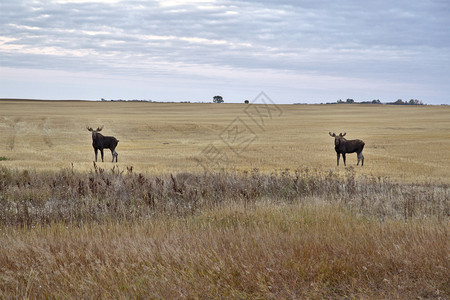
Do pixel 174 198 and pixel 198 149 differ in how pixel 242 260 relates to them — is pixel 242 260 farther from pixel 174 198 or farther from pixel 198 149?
pixel 198 149

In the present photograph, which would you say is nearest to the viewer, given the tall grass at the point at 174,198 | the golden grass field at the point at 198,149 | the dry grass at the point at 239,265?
the dry grass at the point at 239,265

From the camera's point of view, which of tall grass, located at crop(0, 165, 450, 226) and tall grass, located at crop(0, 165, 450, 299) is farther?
tall grass, located at crop(0, 165, 450, 226)

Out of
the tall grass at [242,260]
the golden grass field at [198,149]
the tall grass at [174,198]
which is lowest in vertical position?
the golden grass field at [198,149]

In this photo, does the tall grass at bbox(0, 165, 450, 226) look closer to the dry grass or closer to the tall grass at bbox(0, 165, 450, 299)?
the tall grass at bbox(0, 165, 450, 299)

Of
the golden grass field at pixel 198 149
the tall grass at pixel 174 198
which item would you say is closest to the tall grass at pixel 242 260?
the tall grass at pixel 174 198

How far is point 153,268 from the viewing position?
17.2ft

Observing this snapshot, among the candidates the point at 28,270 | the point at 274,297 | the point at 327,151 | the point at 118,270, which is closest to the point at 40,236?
the point at 28,270

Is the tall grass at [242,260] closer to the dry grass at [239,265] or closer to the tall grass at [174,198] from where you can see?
the dry grass at [239,265]

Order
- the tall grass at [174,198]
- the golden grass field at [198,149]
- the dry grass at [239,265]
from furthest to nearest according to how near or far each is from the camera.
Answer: the golden grass field at [198,149], the tall grass at [174,198], the dry grass at [239,265]

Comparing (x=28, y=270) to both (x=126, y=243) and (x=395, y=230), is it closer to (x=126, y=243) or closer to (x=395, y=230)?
(x=126, y=243)

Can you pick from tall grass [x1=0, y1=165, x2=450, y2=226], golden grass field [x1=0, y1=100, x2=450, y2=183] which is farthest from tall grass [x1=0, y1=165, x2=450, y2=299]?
golden grass field [x1=0, y1=100, x2=450, y2=183]

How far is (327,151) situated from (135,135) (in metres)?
25.4

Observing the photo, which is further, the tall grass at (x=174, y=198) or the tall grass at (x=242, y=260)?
the tall grass at (x=174, y=198)

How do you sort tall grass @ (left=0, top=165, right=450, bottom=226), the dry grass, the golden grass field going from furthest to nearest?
the golden grass field, tall grass @ (left=0, top=165, right=450, bottom=226), the dry grass
